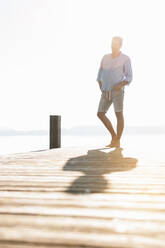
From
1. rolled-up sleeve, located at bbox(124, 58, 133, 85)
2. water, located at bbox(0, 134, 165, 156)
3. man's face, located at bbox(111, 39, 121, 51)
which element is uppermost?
man's face, located at bbox(111, 39, 121, 51)

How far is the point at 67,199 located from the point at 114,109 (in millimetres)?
4258

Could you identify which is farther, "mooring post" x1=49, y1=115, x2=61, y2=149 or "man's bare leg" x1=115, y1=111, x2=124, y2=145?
"mooring post" x1=49, y1=115, x2=61, y2=149

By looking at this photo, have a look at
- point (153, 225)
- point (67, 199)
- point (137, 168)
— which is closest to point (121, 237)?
point (153, 225)

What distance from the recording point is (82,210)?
1731 mm

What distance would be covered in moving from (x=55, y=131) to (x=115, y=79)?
204cm

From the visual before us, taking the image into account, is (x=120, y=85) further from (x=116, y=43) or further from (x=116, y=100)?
(x=116, y=43)

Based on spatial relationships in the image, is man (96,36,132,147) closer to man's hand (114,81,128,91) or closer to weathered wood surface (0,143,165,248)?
man's hand (114,81,128,91)

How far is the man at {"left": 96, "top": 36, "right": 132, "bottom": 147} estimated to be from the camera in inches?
237

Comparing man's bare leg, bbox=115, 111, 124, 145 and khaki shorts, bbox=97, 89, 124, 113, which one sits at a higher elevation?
khaki shorts, bbox=97, 89, 124, 113

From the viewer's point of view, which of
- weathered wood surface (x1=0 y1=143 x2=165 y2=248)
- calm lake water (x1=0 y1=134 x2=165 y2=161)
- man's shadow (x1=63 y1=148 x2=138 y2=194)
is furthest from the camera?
calm lake water (x1=0 y1=134 x2=165 y2=161)

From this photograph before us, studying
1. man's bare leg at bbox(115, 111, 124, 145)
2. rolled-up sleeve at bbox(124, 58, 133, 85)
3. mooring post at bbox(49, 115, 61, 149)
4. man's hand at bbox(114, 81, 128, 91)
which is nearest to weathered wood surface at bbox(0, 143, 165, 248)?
man's bare leg at bbox(115, 111, 124, 145)

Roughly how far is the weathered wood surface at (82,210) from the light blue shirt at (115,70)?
11.4 feet

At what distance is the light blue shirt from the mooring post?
1.47 m

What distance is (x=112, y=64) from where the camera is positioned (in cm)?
610
